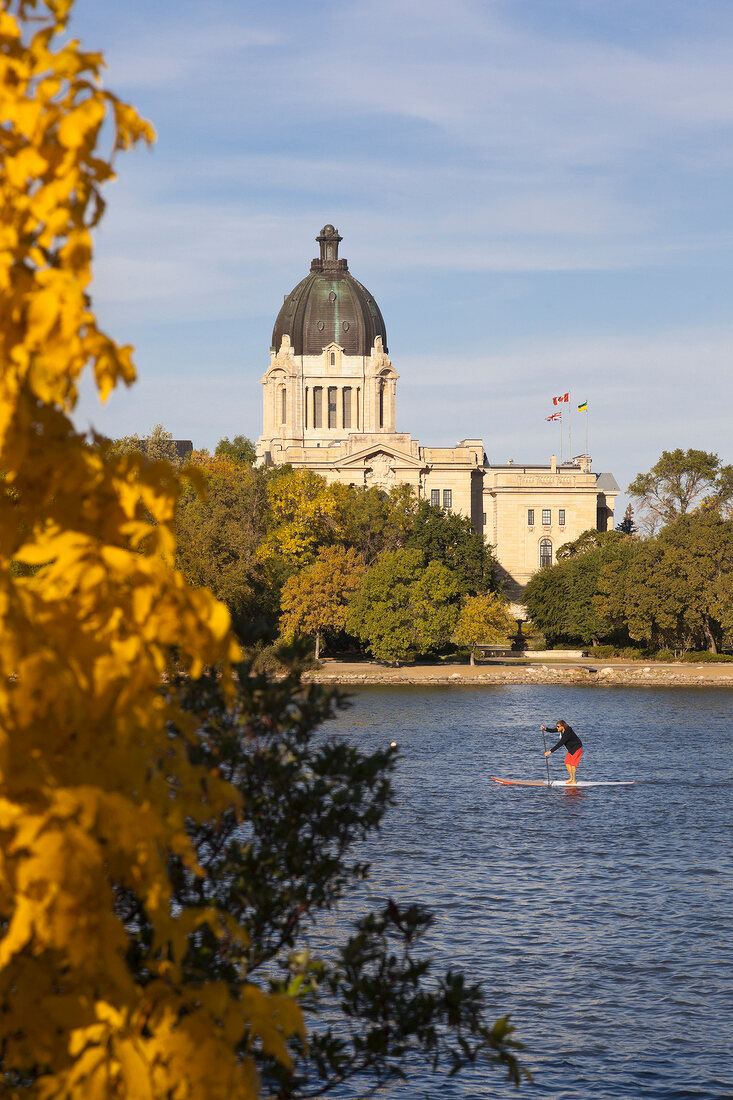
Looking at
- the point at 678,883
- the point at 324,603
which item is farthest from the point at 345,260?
the point at 678,883

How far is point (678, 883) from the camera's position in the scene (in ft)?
74.2

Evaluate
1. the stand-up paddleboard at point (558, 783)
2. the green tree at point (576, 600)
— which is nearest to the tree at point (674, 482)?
Answer: the green tree at point (576, 600)

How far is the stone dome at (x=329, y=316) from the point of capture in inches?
5246

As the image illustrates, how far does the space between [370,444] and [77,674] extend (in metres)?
105

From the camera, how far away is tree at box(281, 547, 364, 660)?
2766 inches

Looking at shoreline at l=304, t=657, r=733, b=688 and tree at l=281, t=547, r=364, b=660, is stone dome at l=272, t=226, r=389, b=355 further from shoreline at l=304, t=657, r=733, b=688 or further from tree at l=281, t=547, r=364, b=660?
shoreline at l=304, t=657, r=733, b=688

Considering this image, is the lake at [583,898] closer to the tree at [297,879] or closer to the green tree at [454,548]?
the tree at [297,879]

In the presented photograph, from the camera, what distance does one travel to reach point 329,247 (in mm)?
140625

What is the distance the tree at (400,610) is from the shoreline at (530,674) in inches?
57.4

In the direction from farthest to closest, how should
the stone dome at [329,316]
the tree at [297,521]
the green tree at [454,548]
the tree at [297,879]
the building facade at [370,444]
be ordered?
the stone dome at [329,316], the building facade at [370,444], the green tree at [454,548], the tree at [297,521], the tree at [297,879]

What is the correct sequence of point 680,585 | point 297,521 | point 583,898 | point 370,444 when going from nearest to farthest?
point 583,898 < point 680,585 < point 297,521 < point 370,444

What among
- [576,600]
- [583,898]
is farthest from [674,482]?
[583,898]

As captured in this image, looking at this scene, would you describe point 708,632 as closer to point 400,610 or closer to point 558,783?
point 400,610

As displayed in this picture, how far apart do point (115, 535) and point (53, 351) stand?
72 centimetres
